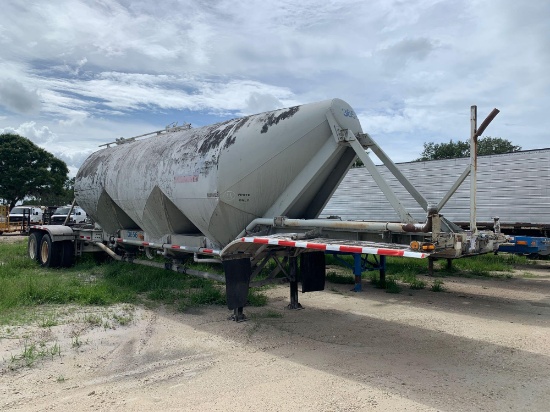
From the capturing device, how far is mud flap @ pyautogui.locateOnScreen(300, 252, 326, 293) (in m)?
7.36

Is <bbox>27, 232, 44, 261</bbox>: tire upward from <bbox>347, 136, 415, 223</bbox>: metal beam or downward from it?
downward

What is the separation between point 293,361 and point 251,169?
2788 millimetres

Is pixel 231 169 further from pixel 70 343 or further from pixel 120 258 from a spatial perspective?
pixel 120 258

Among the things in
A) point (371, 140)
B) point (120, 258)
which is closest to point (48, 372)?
point (371, 140)

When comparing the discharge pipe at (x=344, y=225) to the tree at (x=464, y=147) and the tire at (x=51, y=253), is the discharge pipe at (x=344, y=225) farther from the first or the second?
the tree at (x=464, y=147)

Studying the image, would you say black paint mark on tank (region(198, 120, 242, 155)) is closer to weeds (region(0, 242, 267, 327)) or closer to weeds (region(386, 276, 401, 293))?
weeds (region(0, 242, 267, 327))

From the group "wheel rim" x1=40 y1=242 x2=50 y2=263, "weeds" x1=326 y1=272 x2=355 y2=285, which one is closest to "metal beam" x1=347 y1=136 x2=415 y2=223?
"weeds" x1=326 y1=272 x2=355 y2=285

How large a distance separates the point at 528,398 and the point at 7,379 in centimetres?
500

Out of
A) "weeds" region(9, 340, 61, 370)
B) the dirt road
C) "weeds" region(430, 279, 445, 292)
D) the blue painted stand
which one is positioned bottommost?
the dirt road

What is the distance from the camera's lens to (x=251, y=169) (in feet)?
22.0

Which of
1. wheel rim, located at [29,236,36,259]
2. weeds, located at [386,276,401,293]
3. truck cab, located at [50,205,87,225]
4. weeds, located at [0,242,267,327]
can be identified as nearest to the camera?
weeds, located at [0,242,267,327]

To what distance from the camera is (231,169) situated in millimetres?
6738

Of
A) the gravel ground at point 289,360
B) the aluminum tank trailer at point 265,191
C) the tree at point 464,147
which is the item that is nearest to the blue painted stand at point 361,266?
the gravel ground at point 289,360

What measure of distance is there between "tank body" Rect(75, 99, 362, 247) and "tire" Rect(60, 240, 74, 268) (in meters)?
5.02
